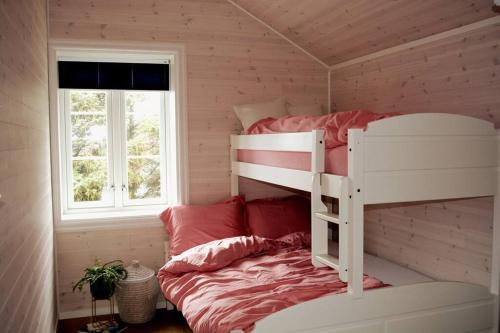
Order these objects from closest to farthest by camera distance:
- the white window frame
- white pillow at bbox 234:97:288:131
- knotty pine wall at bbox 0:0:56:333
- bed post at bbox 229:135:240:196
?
knotty pine wall at bbox 0:0:56:333 → the white window frame → white pillow at bbox 234:97:288:131 → bed post at bbox 229:135:240:196

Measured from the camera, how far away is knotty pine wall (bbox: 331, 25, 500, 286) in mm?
2568

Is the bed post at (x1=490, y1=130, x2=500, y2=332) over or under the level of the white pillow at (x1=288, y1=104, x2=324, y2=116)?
under

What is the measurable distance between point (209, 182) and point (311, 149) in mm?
1632

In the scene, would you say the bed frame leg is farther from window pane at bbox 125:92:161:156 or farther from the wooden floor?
window pane at bbox 125:92:161:156

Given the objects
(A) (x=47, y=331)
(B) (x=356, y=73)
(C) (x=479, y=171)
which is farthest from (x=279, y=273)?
(B) (x=356, y=73)

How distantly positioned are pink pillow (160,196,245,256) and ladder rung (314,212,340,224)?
4.23ft

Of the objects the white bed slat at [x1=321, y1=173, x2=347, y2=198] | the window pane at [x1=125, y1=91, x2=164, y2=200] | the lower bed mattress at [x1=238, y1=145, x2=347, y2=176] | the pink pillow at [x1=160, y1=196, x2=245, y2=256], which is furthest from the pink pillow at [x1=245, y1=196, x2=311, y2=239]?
the white bed slat at [x1=321, y1=173, x2=347, y2=198]

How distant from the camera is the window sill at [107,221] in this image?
3.61 metres

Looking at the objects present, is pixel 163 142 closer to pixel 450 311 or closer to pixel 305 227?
pixel 305 227

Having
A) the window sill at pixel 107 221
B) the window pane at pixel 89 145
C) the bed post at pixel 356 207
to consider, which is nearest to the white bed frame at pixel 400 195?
the bed post at pixel 356 207

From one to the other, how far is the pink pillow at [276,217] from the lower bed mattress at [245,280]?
0.61ft

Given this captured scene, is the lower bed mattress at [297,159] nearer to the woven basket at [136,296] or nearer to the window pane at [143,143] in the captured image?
the window pane at [143,143]

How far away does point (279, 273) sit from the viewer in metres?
2.84

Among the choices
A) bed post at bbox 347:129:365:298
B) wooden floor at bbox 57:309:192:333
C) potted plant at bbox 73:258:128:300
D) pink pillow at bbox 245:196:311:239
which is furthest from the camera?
pink pillow at bbox 245:196:311:239
